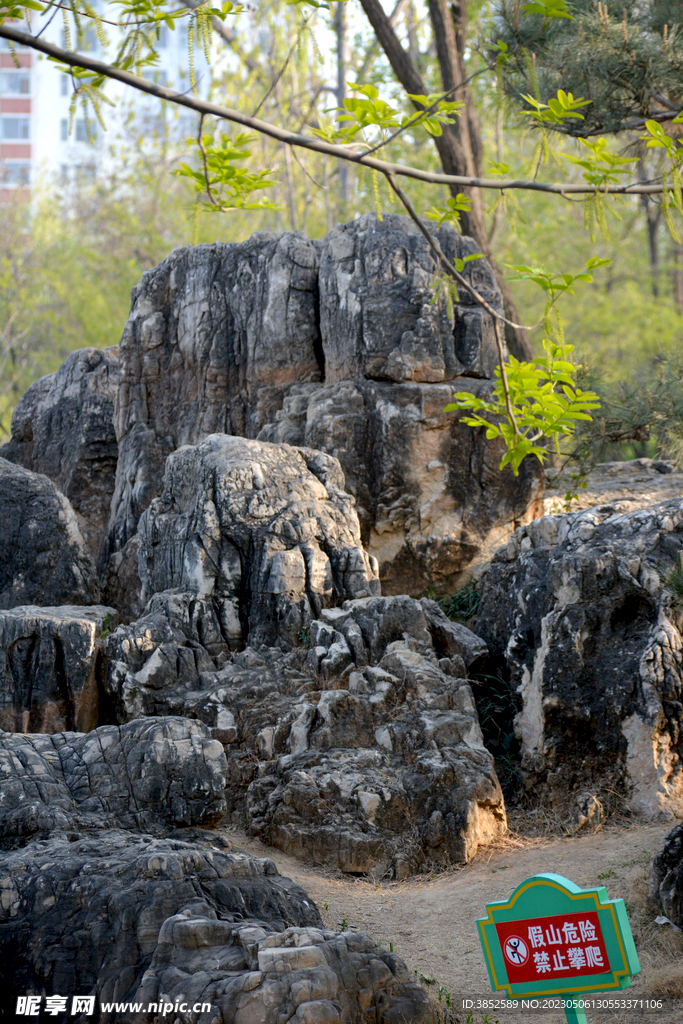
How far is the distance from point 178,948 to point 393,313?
6083 mm

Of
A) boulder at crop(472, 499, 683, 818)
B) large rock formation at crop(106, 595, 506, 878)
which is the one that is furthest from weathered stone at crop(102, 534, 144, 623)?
boulder at crop(472, 499, 683, 818)

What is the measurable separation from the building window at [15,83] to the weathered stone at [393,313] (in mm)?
52201

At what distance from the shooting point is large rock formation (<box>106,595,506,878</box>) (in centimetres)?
550

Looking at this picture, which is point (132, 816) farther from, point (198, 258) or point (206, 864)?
point (198, 258)

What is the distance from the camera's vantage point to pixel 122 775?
16.3ft

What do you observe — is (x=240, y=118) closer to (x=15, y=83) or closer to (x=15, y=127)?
(x=15, y=127)

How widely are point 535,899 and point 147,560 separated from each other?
16.7 ft

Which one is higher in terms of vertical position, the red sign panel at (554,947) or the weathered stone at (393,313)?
the weathered stone at (393,313)

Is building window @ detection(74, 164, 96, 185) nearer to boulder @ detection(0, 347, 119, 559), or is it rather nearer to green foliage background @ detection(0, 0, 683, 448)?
green foliage background @ detection(0, 0, 683, 448)

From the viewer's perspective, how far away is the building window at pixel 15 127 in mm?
53156

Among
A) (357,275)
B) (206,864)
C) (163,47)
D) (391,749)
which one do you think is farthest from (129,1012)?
(163,47)

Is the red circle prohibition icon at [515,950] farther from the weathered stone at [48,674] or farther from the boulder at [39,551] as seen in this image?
the boulder at [39,551]

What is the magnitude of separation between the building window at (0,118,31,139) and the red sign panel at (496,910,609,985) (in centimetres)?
5837

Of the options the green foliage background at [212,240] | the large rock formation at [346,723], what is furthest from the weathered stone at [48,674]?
the green foliage background at [212,240]
